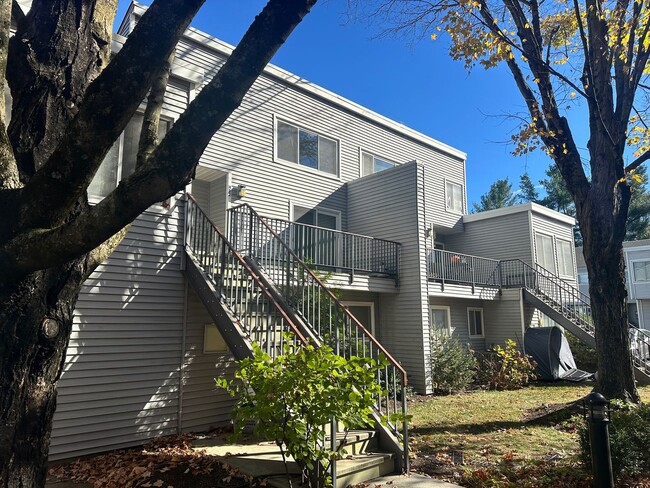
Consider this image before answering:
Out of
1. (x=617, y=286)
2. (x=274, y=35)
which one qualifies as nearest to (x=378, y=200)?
(x=617, y=286)

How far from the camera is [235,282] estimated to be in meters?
7.06

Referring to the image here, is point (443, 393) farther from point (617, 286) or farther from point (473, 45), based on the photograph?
point (473, 45)

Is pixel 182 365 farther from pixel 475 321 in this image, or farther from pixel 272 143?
pixel 475 321

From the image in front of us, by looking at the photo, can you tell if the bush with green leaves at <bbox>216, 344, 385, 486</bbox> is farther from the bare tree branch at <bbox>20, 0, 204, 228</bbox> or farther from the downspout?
the downspout

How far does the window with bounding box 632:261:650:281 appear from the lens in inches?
1062

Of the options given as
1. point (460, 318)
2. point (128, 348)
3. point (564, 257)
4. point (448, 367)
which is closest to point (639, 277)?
point (564, 257)

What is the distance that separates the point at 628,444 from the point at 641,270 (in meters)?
27.7

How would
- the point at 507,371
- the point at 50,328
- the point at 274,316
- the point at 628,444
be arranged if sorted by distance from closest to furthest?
1. the point at 50,328
2. the point at 628,444
3. the point at 274,316
4. the point at 507,371

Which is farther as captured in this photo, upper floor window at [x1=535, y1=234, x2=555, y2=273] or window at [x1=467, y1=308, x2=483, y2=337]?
upper floor window at [x1=535, y1=234, x2=555, y2=273]

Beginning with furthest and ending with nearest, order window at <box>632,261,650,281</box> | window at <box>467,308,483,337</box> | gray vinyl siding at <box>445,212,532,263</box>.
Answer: window at <box>632,261,650,281</box> → gray vinyl siding at <box>445,212,532,263</box> → window at <box>467,308,483,337</box>

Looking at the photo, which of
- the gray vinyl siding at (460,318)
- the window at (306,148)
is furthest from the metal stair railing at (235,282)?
the gray vinyl siding at (460,318)

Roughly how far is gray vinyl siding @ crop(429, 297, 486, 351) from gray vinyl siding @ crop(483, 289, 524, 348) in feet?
1.64

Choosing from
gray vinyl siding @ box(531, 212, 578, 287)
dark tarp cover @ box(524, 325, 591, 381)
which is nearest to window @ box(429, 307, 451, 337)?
dark tarp cover @ box(524, 325, 591, 381)

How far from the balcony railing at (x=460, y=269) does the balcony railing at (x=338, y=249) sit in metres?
1.70
